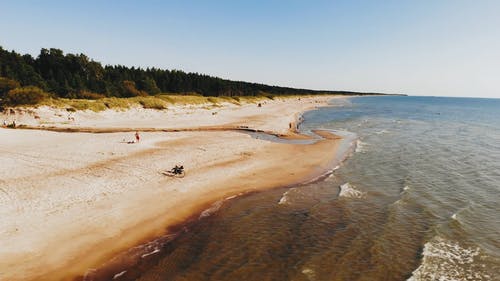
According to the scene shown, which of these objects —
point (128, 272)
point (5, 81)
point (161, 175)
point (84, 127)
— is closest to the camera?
point (128, 272)

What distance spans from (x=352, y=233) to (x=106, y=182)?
48.7ft

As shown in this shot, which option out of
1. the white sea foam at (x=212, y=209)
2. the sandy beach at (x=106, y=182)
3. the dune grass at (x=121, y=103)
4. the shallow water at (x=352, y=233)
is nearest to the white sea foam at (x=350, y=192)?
the shallow water at (x=352, y=233)

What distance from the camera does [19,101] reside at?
4141 centimetres

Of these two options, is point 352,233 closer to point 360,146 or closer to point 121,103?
point 360,146

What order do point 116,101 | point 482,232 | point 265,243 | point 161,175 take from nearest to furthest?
point 265,243, point 482,232, point 161,175, point 116,101

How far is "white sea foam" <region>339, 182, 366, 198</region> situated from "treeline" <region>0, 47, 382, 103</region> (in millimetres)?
42347

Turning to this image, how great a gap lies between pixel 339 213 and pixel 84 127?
111ft

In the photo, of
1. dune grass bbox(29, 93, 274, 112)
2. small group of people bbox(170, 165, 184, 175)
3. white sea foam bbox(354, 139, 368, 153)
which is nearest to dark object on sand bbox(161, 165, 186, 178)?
small group of people bbox(170, 165, 184, 175)

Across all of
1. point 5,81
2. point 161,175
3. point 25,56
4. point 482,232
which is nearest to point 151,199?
point 161,175

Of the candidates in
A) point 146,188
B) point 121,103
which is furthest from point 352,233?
point 121,103

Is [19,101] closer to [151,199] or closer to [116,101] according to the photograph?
[116,101]

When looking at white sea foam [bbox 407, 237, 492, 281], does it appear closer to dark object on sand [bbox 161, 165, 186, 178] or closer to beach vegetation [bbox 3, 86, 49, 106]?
dark object on sand [bbox 161, 165, 186, 178]

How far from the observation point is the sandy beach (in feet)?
42.2

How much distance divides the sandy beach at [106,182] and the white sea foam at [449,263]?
10829mm
